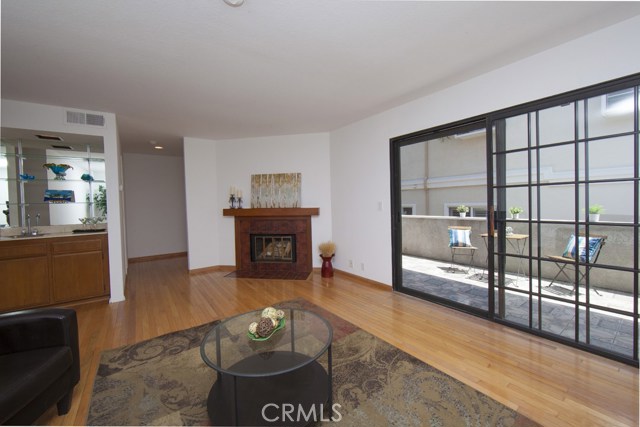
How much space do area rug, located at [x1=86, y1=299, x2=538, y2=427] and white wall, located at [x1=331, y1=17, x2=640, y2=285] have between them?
6.03 feet

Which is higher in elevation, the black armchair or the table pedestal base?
the black armchair

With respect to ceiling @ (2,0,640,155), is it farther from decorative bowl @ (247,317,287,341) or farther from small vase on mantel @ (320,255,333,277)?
small vase on mantel @ (320,255,333,277)

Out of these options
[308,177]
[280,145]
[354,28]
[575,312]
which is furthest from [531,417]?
[280,145]

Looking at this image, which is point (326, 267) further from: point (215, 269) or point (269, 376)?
point (269, 376)

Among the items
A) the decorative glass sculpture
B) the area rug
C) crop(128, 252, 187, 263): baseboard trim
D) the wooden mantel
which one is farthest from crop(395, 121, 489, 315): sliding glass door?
crop(128, 252, 187, 263): baseboard trim

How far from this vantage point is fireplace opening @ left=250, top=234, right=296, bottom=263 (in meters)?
4.87

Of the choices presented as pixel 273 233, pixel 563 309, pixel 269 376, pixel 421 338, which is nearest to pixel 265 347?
pixel 269 376

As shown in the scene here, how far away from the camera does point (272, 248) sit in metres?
4.95

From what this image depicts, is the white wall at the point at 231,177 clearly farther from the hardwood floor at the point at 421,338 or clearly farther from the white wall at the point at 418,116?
the hardwood floor at the point at 421,338

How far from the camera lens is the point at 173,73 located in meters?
2.46

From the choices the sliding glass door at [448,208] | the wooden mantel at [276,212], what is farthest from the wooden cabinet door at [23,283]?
the sliding glass door at [448,208]

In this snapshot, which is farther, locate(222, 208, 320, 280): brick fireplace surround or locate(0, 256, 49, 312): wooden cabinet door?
locate(222, 208, 320, 280): brick fireplace surround

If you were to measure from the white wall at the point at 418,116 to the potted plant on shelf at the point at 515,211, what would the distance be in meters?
0.97

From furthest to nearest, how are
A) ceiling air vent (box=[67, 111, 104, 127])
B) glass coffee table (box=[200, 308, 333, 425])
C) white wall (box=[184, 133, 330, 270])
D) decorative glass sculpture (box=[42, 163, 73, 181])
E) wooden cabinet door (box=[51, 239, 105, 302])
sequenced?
1. white wall (box=[184, 133, 330, 270])
2. decorative glass sculpture (box=[42, 163, 73, 181])
3. ceiling air vent (box=[67, 111, 104, 127])
4. wooden cabinet door (box=[51, 239, 105, 302])
5. glass coffee table (box=[200, 308, 333, 425])
